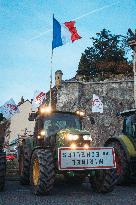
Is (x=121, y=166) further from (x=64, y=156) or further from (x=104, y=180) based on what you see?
(x=64, y=156)

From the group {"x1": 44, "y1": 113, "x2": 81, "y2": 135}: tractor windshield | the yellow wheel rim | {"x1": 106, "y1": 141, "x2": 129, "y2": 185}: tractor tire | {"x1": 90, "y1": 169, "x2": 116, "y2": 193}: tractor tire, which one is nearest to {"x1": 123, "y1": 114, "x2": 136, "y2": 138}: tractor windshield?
{"x1": 106, "y1": 141, "x2": 129, "y2": 185}: tractor tire

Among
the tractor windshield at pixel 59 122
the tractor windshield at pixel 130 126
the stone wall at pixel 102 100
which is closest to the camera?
the tractor windshield at pixel 59 122

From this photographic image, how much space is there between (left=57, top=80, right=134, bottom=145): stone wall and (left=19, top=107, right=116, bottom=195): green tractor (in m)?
22.8

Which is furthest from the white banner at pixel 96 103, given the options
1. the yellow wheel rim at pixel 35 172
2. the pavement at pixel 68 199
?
the yellow wheel rim at pixel 35 172

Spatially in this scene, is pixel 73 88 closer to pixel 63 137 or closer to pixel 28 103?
pixel 28 103

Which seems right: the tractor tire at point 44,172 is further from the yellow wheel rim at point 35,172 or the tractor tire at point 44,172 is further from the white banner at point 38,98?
the white banner at point 38,98

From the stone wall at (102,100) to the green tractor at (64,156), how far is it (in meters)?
22.8

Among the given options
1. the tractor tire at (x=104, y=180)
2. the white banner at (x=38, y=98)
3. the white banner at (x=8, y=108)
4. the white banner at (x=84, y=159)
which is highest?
the white banner at (x=38, y=98)

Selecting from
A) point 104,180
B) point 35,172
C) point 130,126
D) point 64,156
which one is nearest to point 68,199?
point 64,156

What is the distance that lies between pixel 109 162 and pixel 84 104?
2564 centimetres

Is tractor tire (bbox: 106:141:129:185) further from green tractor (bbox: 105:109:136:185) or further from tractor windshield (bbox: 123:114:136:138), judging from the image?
tractor windshield (bbox: 123:114:136:138)

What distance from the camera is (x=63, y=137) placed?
26.6ft

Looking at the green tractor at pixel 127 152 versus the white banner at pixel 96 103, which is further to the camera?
the white banner at pixel 96 103

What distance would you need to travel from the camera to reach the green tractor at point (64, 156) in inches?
290
